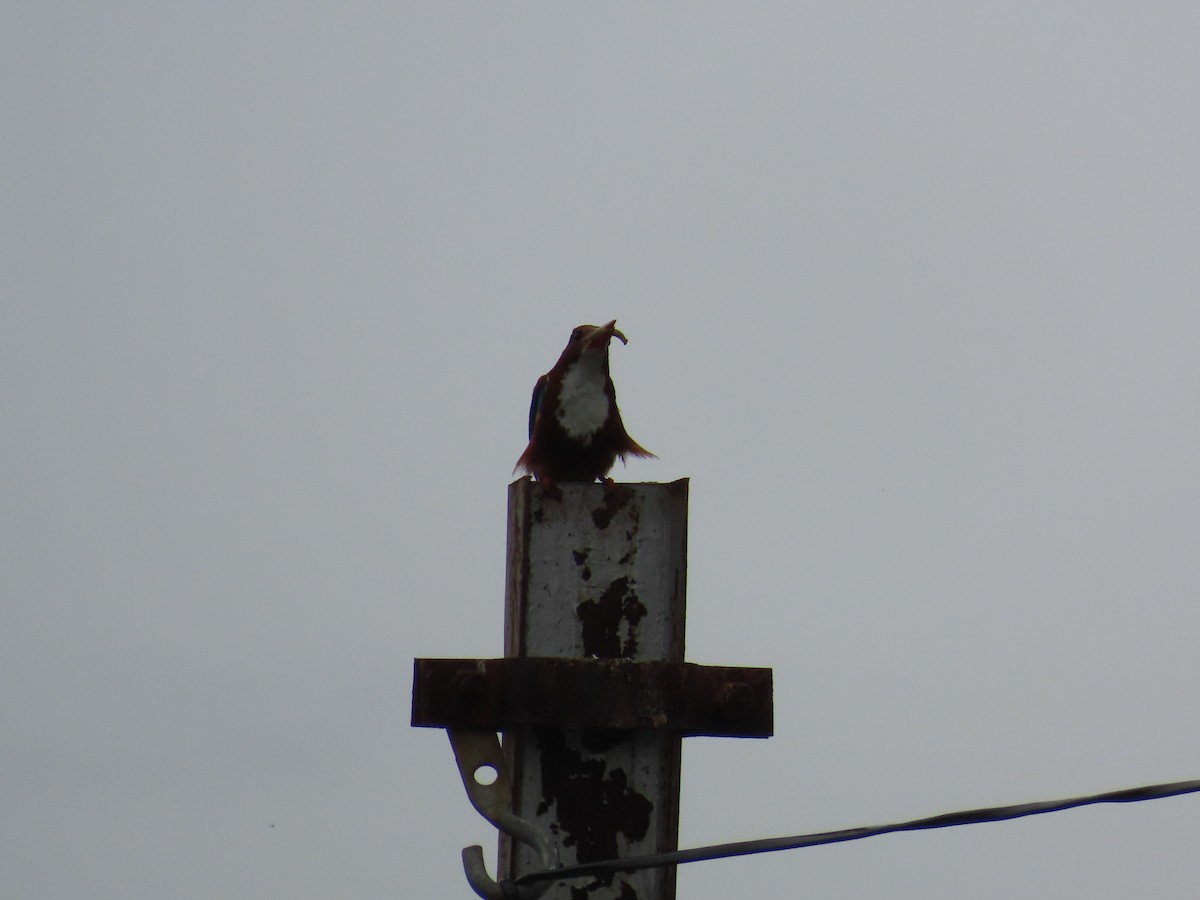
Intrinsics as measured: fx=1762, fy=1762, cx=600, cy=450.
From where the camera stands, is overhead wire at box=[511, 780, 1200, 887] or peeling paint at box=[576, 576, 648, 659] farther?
peeling paint at box=[576, 576, 648, 659]

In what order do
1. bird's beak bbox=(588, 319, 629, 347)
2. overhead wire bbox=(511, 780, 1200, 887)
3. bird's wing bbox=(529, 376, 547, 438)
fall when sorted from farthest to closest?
bird's wing bbox=(529, 376, 547, 438)
bird's beak bbox=(588, 319, 629, 347)
overhead wire bbox=(511, 780, 1200, 887)

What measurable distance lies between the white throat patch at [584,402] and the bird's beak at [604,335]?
0.31 ft

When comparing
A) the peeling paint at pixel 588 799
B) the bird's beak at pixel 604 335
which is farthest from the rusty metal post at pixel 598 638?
the bird's beak at pixel 604 335

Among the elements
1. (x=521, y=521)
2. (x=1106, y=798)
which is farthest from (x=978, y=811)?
(x=521, y=521)

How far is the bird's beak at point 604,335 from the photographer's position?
18.4 ft

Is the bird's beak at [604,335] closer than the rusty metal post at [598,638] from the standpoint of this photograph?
No

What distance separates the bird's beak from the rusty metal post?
2365 millimetres

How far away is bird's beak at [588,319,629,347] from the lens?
5.61 m

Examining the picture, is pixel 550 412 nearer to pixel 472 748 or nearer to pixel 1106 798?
pixel 472 748

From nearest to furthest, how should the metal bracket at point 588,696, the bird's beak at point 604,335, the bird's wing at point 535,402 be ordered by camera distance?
the metal bracket at point 588,696 < the bird's beak at point 604,335 < the bird's wing at point 535,402

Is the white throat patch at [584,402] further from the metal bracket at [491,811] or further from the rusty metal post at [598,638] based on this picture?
the metal bracket at [491,811]

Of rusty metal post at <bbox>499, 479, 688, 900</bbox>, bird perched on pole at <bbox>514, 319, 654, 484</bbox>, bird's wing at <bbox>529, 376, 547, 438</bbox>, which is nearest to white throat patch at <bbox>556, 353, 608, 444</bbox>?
bird perched on pole at <bbox>514, 319, 654, 484</bbox>

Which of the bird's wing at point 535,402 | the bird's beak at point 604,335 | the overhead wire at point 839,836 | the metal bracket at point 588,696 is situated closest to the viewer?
the overhead wire at point 839,836

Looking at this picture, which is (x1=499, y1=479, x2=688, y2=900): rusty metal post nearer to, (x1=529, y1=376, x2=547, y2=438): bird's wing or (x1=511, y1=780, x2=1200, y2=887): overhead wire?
(x1=511, y1=780, x2=1200, y2=887): overhead wire
